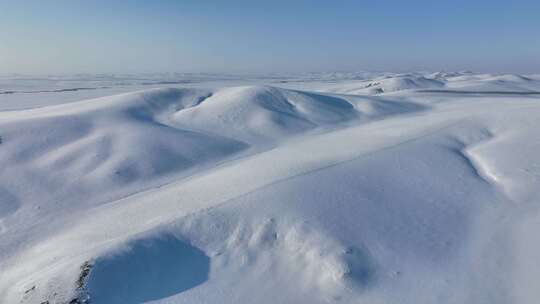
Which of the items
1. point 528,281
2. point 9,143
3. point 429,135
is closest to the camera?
point 528,281

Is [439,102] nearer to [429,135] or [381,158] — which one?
[429,135]

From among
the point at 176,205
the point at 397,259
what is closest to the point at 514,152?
the point at 397,259

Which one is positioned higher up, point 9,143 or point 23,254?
point 9,143

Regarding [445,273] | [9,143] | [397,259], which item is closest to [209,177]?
[397,259]

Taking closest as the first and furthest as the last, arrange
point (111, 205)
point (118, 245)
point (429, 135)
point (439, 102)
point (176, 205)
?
point (118, 245), point (176, 205), point (111, 205), point (429, 135), point (439, 102)

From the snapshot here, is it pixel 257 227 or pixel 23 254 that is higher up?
pixel 257 227

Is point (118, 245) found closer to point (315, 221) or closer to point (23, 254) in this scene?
point (23, 254)

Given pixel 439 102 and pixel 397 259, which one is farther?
pixel 439 102
